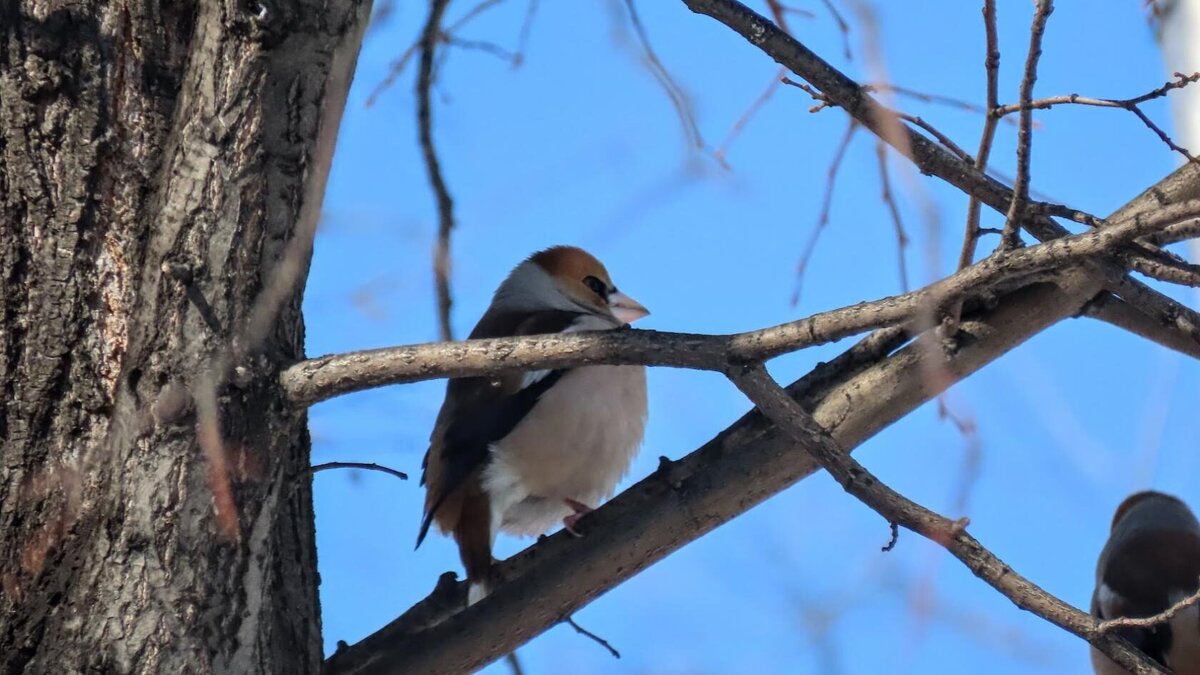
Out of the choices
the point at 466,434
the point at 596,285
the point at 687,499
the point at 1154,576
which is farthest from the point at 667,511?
the point at 596,285

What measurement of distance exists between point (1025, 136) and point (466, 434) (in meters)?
2.32

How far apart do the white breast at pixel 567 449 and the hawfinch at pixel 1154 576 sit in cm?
169

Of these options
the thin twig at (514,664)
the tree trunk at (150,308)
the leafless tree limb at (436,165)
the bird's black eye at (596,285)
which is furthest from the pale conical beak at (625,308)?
the tree trunk at (150,308)

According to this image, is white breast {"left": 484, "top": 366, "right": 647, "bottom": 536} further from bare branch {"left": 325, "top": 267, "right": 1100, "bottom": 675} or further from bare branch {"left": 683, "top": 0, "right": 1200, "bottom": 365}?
bare branch {"left": 683, "top": 0, "right": 1200, "bottom": 365}

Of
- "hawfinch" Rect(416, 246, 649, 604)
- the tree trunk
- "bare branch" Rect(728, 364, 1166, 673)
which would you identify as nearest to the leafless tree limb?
"hawfinch" Rect(416, 246, 649, 604)

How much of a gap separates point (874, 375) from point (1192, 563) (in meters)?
2.56

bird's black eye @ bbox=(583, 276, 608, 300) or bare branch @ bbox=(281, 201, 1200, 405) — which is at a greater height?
bird's black eye @ bbox=(583, 276, 608, 300)

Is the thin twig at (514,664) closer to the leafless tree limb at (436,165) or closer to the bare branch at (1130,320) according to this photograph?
the leafless tree limb at (436,165)

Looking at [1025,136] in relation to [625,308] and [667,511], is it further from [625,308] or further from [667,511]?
[625,308]

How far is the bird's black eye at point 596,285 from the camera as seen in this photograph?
579 centimetres

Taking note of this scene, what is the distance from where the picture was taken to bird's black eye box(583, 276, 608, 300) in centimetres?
579

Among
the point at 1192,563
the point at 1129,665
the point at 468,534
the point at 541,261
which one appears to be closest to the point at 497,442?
the point at 468,534

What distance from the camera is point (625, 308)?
18.8 ft

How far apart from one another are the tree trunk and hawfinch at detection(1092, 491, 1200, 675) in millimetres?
2762
